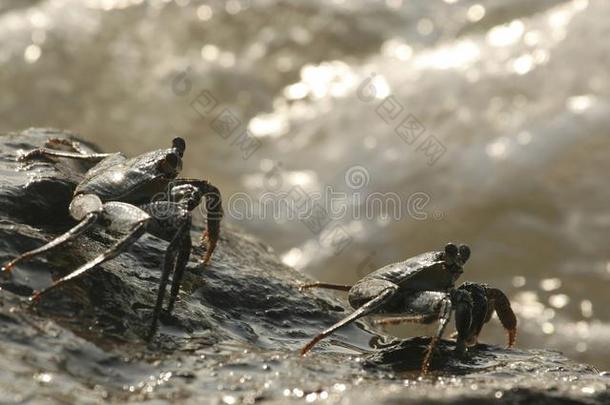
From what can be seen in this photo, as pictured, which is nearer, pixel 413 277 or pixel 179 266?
pixel 179 266

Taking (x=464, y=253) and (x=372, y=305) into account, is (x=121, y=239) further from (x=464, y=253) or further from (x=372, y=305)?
(x=464, y=253)

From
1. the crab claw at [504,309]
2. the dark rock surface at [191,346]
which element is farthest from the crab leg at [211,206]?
the crab claw at [504,309]

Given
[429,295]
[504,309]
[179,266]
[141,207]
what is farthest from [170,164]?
[504,309]

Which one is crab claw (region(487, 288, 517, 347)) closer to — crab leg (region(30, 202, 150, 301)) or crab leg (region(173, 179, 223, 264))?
crab leg (region(173, 179, 223, 264))

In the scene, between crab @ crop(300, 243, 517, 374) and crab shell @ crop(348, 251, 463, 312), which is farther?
crab shell @ crop(348, 251, 463, 312)

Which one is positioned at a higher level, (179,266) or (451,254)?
(451,254)

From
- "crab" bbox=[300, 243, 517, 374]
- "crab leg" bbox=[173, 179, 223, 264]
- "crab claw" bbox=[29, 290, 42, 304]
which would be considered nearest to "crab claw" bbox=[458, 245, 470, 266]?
"crab" bbox=[300, 243, 517, 374]

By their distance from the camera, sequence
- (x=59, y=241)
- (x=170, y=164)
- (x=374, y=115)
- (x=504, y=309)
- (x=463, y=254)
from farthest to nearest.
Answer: (x=374, y=115), (x=504, y=309), (x=463, y=254), (x=170, y=164), (x=59, y=241)
